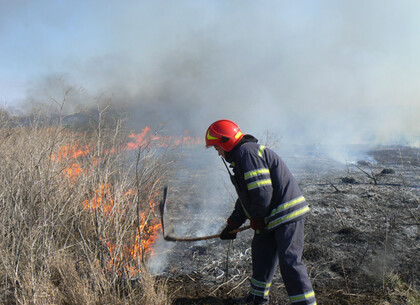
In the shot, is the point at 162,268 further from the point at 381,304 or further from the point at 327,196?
the point at 327,196

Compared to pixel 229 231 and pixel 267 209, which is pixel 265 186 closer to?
→ pixel 267 209

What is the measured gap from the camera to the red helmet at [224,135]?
305 centimetres

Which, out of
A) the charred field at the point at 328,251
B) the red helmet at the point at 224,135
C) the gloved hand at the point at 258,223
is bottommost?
the charred field at the point at 328,251

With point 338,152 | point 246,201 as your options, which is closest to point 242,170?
point 246,201

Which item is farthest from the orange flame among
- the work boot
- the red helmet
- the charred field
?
the work boot

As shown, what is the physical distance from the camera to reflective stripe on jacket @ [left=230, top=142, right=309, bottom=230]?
275 centimetres

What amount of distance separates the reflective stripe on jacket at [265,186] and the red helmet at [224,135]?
11 centimetres

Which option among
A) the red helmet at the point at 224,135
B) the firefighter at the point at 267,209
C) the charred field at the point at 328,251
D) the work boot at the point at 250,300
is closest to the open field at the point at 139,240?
the charred field at the point at 328,251

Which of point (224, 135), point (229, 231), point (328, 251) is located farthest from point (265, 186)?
point (328, 251)

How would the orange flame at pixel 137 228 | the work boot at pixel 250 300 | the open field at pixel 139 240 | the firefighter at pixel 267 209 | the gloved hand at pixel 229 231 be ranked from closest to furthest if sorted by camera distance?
1. the firefighter at pixel 267 209
2. the open field at pixel 139 240
3. the orange flame at pixel 137 228
4. the work boot at pixel 250 300
5. the gloved hand at pixel 229 231

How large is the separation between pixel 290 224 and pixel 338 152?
45.9 feet

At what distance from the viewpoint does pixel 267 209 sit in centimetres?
282

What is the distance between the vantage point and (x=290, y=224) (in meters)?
2.88

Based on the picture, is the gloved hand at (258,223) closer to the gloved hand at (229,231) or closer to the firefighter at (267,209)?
the firefighter at (267,209)
